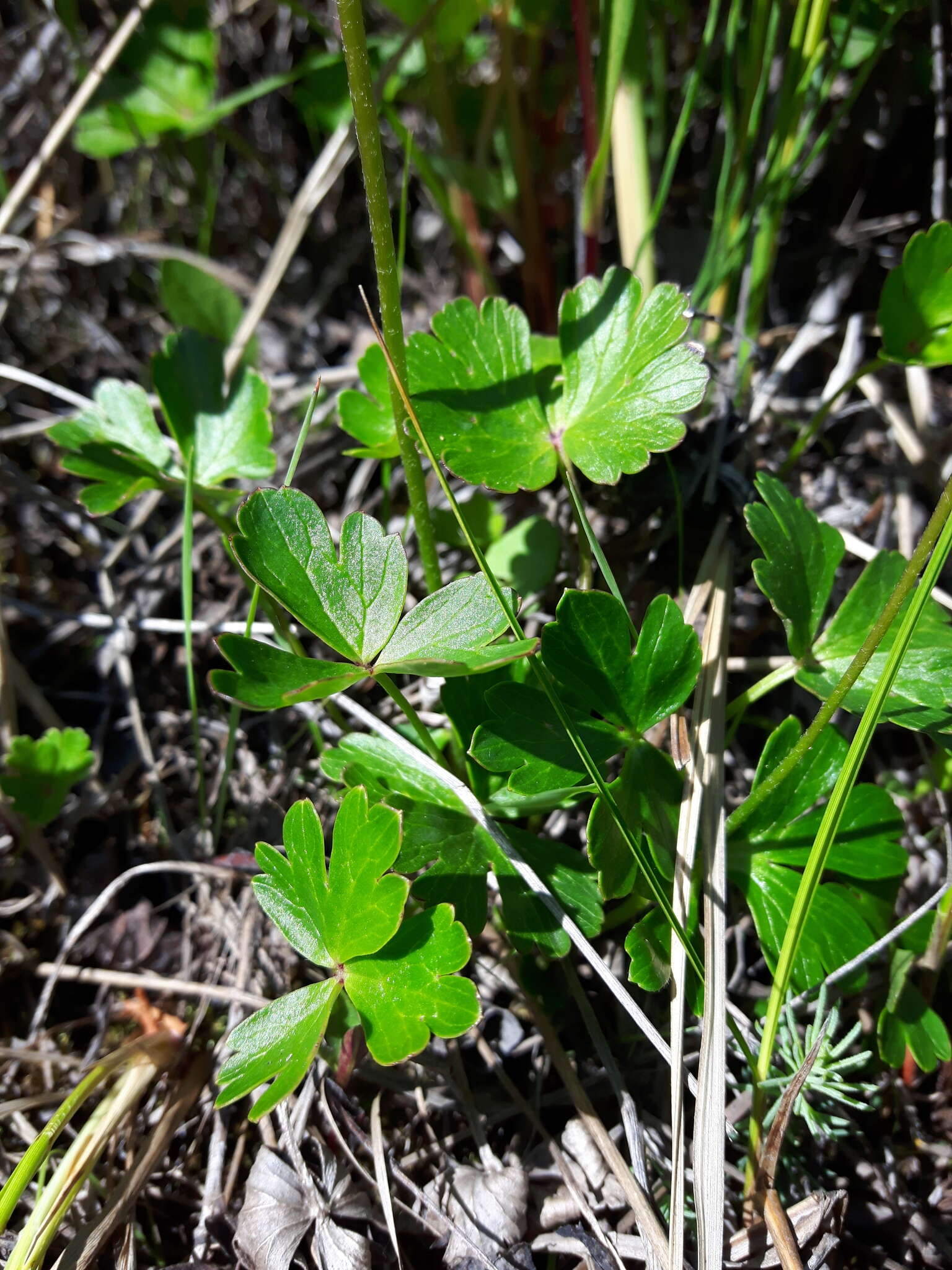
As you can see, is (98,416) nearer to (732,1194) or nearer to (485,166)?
(485,166)

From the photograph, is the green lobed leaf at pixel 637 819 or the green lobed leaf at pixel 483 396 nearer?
the green lobed leaf at pixel 637 819

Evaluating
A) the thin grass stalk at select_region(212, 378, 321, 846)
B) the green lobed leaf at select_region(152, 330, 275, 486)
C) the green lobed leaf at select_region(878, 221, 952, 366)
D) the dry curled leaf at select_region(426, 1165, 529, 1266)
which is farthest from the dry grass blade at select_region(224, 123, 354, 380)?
the dry curled leaf at select_region(426, 1165, 529, 1266)

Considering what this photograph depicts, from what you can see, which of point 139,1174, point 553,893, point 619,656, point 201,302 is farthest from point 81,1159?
point 201,302

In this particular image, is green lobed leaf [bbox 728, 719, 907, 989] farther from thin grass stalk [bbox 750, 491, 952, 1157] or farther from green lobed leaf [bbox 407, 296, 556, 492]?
green lobed leaf [bbox 407, 296, 556, 492]

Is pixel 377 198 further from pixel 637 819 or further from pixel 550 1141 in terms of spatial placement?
pixel 550 1141

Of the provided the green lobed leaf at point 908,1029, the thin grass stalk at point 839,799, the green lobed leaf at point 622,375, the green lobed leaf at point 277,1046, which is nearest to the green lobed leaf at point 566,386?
the green lobed leaf at point 622,375

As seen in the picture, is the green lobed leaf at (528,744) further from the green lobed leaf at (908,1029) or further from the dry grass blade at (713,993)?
the green lobed leaf at (908,1029)

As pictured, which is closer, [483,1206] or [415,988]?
[415,988]
